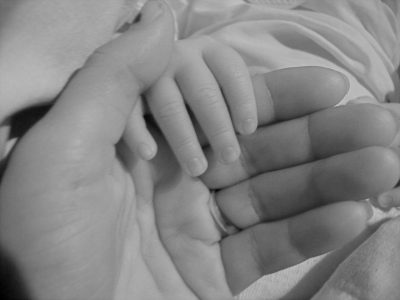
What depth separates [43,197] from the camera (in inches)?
18.8

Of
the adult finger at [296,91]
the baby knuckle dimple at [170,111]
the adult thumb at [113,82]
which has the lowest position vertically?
the adult finger at [296,91]

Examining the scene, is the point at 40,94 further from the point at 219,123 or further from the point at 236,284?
Answer: the point at 236,284

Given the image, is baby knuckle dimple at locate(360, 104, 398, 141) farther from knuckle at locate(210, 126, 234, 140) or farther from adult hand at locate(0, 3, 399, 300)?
knuckle at locate(210, 126, 234, 140)

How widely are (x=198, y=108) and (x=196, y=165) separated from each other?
7 cm

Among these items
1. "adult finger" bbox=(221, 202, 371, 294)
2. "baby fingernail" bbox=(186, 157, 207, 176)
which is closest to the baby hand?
"baby fingernail" bbox=(186, 157, 207, 176)

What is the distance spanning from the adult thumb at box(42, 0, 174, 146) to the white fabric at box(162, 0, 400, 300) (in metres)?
0.26

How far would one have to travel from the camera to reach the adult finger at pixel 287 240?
1.96ft

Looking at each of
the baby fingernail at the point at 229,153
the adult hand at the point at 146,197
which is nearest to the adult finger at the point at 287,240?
the adult hand at the point at 146,197

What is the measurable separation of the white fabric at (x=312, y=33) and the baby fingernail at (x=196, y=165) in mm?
265

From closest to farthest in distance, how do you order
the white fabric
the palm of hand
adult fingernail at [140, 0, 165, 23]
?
1. the palm of hand
2. adult fingernail at [140, 0, 165, 23]
3. the white fabric

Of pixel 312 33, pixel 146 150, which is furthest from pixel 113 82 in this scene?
pixel 312 33

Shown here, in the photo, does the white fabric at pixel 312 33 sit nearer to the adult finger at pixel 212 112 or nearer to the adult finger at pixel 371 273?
the adult finger at pixel 371 273

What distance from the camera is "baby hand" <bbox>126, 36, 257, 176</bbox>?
0.60 meters

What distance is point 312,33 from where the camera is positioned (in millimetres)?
819
